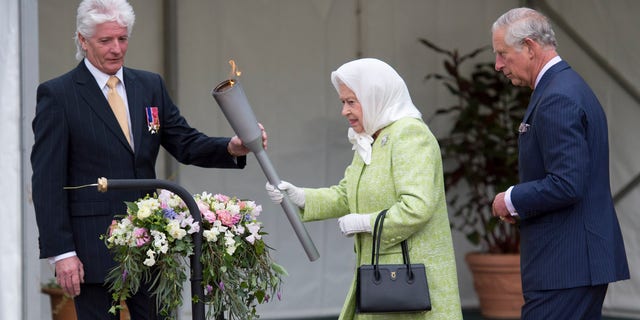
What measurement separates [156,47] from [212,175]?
886 millimetres

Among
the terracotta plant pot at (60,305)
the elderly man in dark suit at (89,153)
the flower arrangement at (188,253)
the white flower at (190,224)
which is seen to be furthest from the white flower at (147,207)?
the terracotta plant pot at (60,305)

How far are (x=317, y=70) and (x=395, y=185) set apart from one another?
3.75 m

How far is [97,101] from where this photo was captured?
356 centimetres

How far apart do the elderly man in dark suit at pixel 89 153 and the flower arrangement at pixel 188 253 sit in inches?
14.6

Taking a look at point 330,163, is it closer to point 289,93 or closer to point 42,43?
point 289,93

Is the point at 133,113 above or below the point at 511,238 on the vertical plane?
above

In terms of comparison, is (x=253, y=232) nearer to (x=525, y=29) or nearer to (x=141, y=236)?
(x=141, y=236)

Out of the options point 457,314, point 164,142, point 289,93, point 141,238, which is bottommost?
point 457,314

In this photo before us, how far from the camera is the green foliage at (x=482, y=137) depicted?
7.33 m

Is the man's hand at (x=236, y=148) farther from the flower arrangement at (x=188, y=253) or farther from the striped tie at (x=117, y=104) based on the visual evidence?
the flower arrangement at (x=188, y=253)

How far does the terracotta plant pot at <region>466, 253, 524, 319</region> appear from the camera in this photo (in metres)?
7.17

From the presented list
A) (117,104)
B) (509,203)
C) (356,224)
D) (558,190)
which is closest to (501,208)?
(509,203)

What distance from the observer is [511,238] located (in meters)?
7.43

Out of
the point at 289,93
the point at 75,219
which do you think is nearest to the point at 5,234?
the point at 75,219
